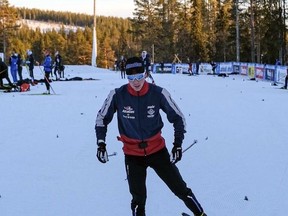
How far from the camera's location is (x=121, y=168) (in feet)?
24.3

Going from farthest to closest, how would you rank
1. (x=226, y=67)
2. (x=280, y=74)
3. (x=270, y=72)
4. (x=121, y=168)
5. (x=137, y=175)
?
(x=226, y=67), (x=270, y=72), (x=280, y=74), (x=121, y=168), (x=137, y=175)

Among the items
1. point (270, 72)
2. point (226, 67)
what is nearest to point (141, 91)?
point (270, 72)

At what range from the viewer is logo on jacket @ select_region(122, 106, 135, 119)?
434 centimetres

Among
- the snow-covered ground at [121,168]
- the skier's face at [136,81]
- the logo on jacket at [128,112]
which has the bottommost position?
the snow-covered ground at [121,168]

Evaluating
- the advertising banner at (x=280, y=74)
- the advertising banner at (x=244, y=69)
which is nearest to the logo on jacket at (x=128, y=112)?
the advertising banner at (x=280, y=74)

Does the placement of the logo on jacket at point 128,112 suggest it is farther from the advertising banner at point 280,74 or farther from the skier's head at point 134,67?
the advertising banner at point 280,74

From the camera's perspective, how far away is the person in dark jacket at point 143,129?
14.2 ft

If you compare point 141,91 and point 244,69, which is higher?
point 244,69

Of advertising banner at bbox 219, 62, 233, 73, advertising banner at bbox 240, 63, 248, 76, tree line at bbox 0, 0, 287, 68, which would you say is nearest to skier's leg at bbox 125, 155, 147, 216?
advertising banner at bbox 240, 63, 248, 76

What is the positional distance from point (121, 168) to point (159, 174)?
3035 mm

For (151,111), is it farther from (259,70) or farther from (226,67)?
(226,67)

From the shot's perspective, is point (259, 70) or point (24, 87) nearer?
point (24, 87)

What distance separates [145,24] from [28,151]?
2938 inches

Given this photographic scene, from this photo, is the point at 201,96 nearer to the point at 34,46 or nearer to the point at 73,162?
the point at 73,162
